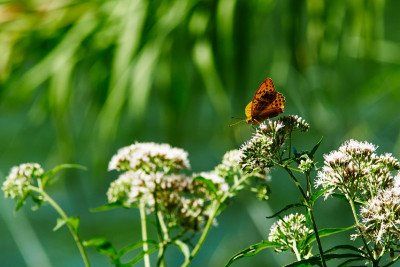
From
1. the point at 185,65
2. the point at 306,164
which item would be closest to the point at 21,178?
the point at 306,164

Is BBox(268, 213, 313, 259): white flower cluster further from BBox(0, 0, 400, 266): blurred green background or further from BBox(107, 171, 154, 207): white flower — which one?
Answer: BBox(0, 0, 400, 266): blurred green background

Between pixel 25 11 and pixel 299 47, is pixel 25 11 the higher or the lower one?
the higher one

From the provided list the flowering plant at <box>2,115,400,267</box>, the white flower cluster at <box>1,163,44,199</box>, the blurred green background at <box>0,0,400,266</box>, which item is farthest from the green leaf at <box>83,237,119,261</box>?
the blurred green background at <box>0,0,400,266</box>

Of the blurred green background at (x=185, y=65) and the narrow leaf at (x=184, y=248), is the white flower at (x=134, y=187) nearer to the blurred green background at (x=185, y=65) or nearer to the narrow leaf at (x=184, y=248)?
the narrow leaf at (x=184, y=248)

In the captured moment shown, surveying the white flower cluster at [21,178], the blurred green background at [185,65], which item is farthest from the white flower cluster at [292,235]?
the blurred green background at [185,65]

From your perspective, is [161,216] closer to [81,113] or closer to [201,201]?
[201,201]

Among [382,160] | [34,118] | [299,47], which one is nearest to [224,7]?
[299,47]
